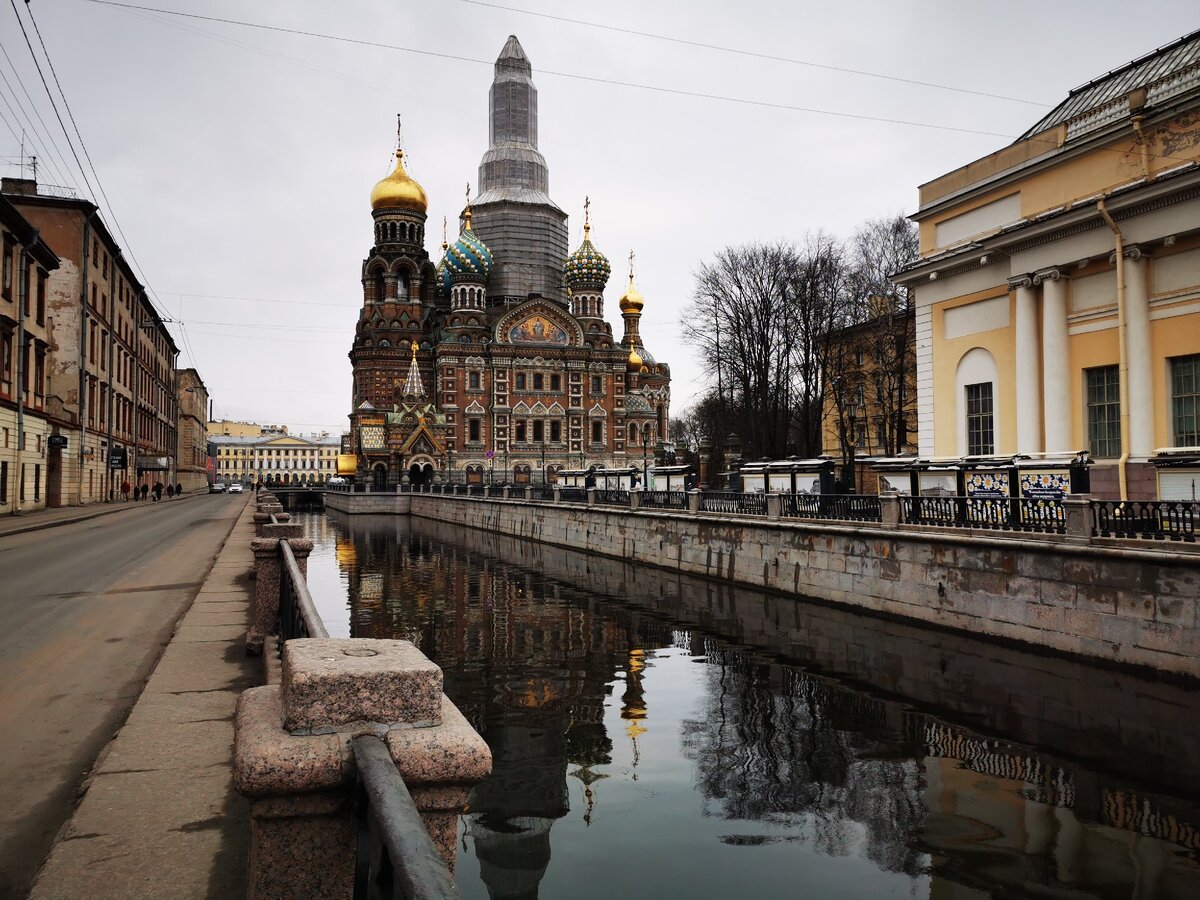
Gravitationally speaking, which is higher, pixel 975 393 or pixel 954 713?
pixel 975 393

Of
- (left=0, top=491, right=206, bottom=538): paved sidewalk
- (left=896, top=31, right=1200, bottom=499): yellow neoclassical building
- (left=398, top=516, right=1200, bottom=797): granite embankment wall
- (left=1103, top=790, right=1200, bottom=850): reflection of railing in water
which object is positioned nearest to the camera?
(left=1103, top=790, right=1200, bottom=850): reflection of railing in water

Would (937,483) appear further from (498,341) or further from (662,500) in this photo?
(498,341)

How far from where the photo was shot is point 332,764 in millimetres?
2703

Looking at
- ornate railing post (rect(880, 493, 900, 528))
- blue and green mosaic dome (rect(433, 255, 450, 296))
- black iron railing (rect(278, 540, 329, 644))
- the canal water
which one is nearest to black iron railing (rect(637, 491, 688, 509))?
the canal water

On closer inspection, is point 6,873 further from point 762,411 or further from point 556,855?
point 762,411

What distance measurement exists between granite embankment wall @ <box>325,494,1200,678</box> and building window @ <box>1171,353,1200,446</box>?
4.68m

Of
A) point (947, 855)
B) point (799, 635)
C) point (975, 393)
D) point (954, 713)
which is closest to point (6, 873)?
point (947, 855)

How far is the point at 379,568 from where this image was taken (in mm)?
29875

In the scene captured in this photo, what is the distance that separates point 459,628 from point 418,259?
58393mm

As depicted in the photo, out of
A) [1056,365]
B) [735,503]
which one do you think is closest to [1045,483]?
[1056,365]

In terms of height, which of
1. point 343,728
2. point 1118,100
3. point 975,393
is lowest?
point 343,728

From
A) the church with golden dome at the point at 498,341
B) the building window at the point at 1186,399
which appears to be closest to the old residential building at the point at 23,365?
the building window at the point at 1186,399

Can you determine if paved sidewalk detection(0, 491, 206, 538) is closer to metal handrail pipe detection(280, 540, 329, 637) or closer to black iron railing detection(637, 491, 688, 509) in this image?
black iron railing detection(637, 491, 688, 509)

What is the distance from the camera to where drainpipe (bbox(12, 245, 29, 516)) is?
90.8ft
